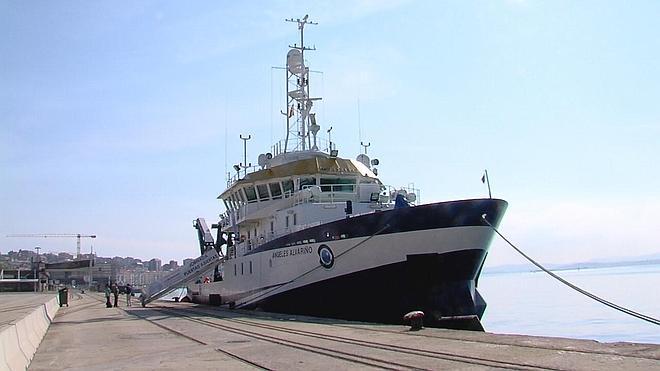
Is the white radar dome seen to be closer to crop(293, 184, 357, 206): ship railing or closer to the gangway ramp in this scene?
crop(293, 184, 357, 206): ship railing

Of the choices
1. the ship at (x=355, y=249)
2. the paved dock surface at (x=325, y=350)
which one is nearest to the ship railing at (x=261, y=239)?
the ship at (x=355, y=249)

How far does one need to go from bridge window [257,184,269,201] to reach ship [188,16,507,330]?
2.1 inches

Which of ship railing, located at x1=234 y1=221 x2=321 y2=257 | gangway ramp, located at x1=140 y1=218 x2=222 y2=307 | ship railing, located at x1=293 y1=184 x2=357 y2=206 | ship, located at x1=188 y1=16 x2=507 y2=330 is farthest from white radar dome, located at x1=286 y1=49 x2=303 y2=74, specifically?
gangway ramp, located at x1=140 y1=218 x2=222 y2=307

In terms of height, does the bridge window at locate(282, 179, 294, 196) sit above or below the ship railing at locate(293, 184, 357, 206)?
above

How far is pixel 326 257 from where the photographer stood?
20.9 metres

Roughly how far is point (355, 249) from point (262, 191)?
9804mm

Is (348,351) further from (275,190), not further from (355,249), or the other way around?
(275,190)

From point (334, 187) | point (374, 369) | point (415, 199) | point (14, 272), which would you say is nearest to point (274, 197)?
point (334, 187)

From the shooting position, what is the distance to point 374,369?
374 inches

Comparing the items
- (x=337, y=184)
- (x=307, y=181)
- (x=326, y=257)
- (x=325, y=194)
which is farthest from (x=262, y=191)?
(x=326, y=257)

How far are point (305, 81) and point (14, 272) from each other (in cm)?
10316

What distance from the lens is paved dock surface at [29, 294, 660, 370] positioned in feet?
31.7

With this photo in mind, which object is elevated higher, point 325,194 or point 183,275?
point 325,194

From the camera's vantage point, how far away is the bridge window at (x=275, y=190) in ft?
92.2
